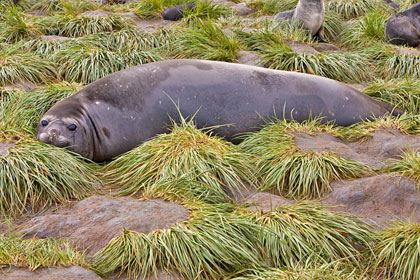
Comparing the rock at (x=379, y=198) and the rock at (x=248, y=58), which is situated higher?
the rock at (x=379, y=198)

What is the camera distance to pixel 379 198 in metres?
4.36

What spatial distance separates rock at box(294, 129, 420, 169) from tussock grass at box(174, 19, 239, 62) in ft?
7.93

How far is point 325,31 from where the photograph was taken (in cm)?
1009

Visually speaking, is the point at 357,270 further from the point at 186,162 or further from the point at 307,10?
the point at 307,10

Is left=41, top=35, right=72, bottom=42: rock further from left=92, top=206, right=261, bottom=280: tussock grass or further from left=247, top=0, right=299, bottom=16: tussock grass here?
left=92, top=206, right=261, bottom=280: tussock grass

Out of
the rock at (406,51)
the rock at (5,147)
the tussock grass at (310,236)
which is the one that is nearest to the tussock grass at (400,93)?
the rock at (406,51)

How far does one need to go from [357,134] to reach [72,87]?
3.00m

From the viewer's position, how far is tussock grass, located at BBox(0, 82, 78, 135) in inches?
217

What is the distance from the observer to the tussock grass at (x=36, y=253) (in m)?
3.38

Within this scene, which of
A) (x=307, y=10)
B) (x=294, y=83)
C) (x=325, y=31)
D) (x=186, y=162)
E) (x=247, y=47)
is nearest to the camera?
(x=186, y=162)

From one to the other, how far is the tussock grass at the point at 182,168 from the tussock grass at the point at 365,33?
4.84 metres

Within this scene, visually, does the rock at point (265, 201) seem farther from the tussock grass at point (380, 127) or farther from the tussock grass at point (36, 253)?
the tussock grass at point (380, 127)

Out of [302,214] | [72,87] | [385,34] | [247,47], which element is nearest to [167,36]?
[247,47]

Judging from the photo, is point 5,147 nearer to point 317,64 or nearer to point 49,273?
point 49,273
